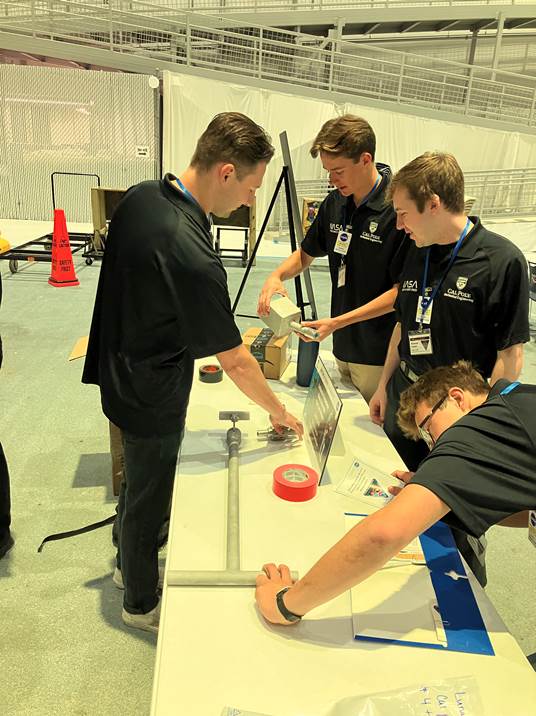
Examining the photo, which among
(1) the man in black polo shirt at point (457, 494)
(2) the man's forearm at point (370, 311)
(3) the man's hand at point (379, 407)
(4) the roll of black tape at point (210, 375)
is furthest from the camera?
(4) the roll of black tape at point (210, 375)

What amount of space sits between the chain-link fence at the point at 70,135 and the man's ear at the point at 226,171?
7.88m

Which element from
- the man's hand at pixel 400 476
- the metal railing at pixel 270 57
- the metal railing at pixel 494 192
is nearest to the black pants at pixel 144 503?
the man's hand at pixel 400 476

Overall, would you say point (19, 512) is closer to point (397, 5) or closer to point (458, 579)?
point (458, 579)

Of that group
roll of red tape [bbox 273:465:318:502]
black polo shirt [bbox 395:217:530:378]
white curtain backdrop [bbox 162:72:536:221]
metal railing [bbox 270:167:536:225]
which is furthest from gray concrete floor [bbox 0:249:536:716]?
metal railing [bbox 270:167:536:225]

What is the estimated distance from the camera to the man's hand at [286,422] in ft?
5.06

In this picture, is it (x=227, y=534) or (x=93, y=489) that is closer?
(x=227, y=534)

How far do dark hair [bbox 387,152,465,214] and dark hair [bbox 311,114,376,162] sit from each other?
0.44 meters

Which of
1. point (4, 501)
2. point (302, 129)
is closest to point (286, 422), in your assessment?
point (4, 501)

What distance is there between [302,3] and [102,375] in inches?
464

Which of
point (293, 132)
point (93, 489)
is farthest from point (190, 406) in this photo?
point (293, 132)

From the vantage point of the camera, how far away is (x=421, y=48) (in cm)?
1152

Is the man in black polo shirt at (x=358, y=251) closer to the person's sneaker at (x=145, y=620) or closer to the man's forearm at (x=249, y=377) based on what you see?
the man's forearm at (x=249, y=377)

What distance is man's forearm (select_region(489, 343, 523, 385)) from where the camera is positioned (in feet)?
4.98

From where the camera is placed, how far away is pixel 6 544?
6.70ft
